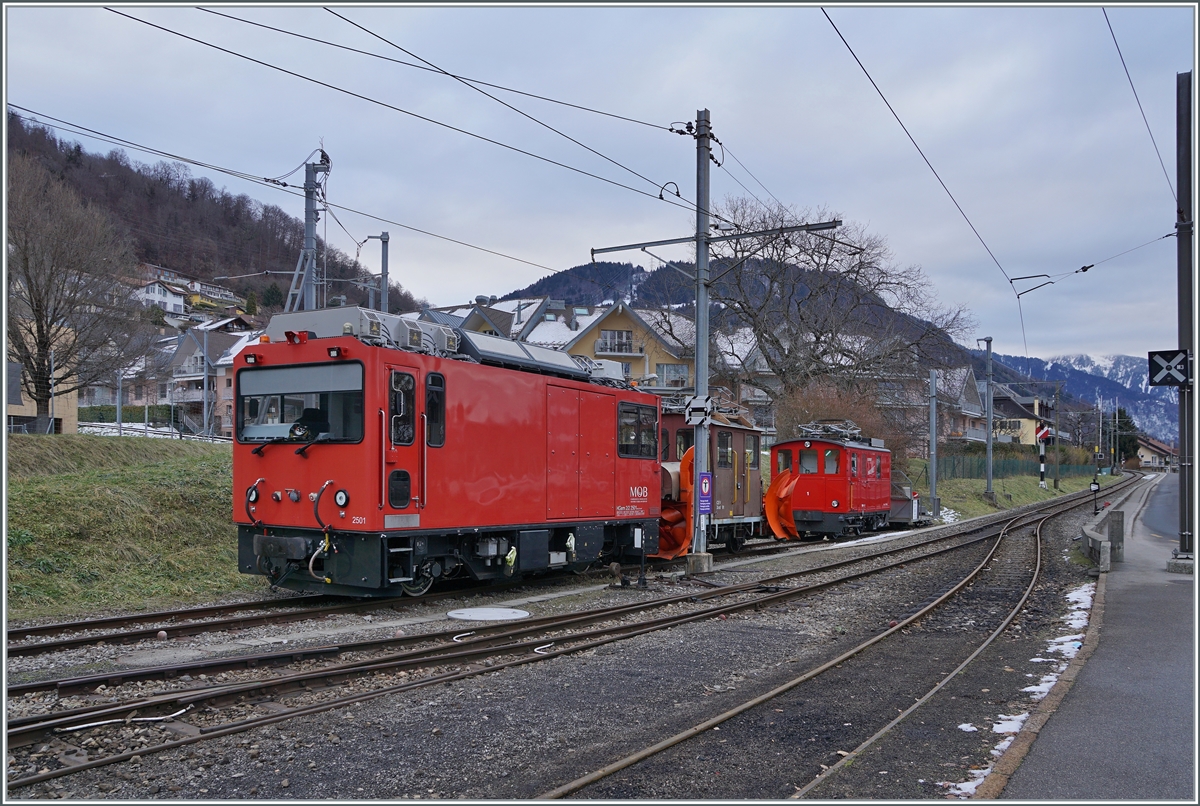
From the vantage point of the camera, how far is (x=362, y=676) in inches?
295

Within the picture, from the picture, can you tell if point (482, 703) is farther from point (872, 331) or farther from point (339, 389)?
point (872, 331)

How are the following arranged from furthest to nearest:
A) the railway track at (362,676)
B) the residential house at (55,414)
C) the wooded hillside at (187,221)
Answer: the wooded hillside at (187,221)
the residential house at (55,414)
the railway track at (362,676)

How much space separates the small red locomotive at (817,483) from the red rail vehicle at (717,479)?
3566mm

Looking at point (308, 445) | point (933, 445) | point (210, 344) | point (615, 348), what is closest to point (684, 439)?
point (308, 445)

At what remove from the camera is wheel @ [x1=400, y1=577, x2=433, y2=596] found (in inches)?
444

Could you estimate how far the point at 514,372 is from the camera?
12.5 m

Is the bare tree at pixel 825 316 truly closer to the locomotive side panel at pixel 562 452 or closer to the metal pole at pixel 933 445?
the metal pole at pixel 933 445

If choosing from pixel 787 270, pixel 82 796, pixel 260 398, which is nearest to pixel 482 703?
pixel 82 796

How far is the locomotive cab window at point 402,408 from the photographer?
1032 cm

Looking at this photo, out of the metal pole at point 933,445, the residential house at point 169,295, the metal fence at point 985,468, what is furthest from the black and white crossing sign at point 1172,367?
the residential house at point 169,295

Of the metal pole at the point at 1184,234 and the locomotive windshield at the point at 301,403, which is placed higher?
the metal pole at the point at 1184,234

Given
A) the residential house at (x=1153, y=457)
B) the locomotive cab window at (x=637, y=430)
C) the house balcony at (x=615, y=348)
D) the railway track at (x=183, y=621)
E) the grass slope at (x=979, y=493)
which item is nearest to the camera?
the railway track at (x=183, y=621)

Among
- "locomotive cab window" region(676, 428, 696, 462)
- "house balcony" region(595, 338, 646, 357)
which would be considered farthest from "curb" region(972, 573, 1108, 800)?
"house balcony" region(595, 338, 646, 357)

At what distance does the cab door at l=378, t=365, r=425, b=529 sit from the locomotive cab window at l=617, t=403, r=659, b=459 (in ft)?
15.7
